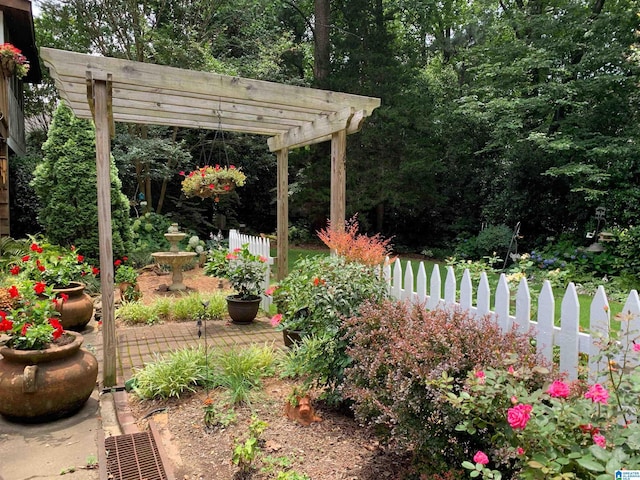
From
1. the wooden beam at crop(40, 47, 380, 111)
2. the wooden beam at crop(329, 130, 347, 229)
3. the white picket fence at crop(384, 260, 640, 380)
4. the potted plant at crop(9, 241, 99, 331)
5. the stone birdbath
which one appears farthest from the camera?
the stone birdbath

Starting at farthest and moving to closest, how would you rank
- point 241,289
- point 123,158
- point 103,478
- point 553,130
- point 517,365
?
point 553,130 < point 123,158 < point 241,289 < point 103,478 < point 517,365

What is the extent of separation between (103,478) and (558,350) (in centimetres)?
253

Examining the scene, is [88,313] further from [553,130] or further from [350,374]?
[553,130]

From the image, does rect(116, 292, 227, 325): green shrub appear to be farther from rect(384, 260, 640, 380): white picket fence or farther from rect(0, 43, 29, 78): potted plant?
rect(0, 43, 29, 78): potted plant

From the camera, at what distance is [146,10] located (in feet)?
35.6

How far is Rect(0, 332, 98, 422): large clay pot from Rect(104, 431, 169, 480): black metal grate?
550mm

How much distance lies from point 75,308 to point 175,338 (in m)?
1.19

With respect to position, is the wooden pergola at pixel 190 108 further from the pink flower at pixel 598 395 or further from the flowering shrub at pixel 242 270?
the pink flower at pixel 598 395

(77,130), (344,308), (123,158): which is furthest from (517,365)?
(123,158)

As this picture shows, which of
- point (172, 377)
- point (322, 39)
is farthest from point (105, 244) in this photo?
point (322, 39)

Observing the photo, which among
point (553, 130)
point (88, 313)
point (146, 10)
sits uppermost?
point (146, 10)

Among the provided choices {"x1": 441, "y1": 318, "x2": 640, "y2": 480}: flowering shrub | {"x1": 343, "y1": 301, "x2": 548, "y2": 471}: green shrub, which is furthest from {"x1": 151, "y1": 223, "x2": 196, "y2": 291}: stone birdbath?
{"x1": 441, "y1": 318, "x2": 640, "y2": 480}: flowering shrub

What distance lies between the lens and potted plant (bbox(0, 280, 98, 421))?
285 centimetres

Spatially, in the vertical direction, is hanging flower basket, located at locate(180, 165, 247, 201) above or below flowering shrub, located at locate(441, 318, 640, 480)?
above
